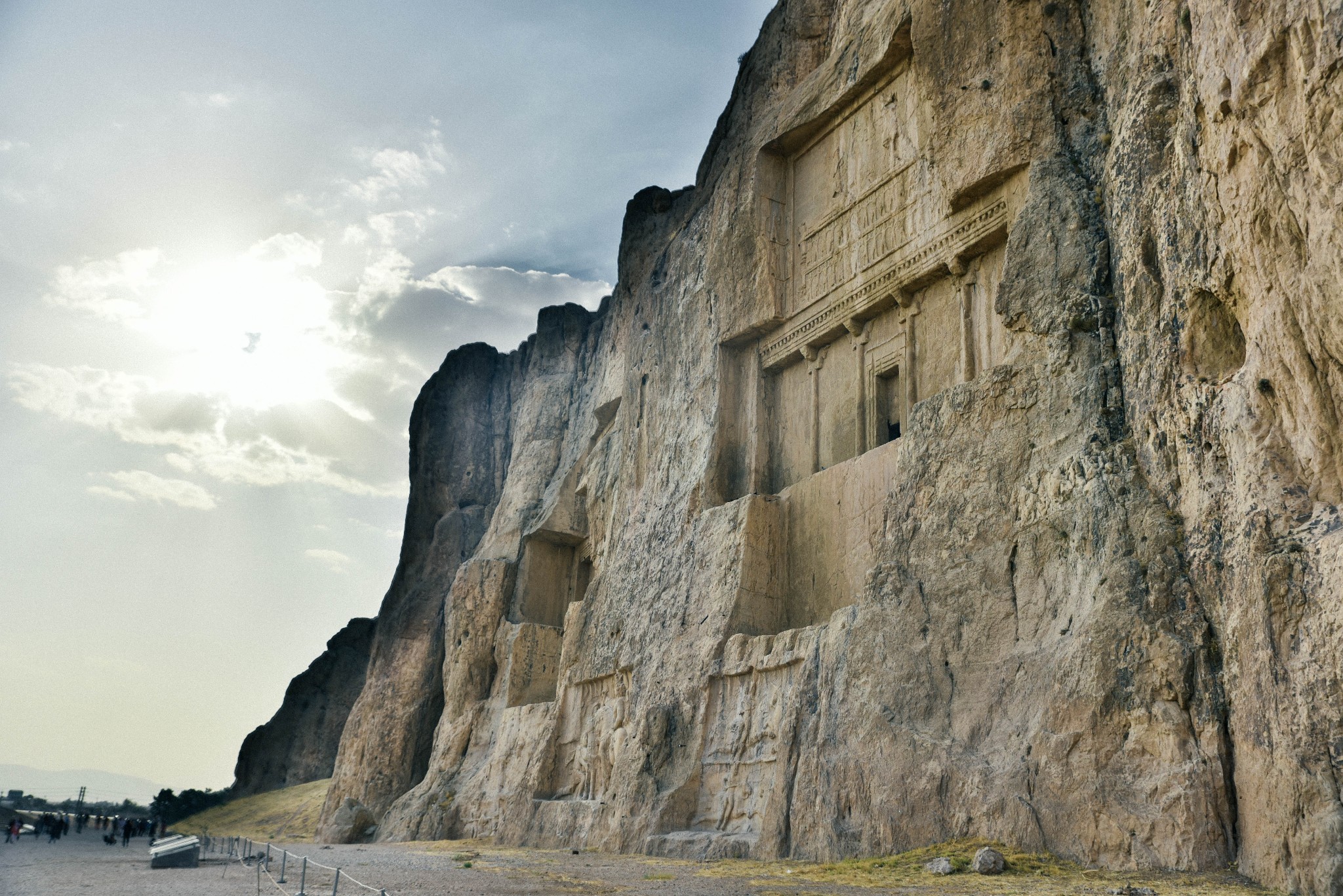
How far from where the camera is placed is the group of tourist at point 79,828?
2564cm

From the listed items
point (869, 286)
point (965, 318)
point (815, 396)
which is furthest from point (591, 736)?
point (965, 318)

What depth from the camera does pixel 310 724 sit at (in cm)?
3797

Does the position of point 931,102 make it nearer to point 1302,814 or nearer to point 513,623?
point 1302,814

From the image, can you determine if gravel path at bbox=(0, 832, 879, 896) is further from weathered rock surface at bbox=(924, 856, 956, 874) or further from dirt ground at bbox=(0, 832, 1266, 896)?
weathered rock surface at bbox=(924, 856, 956, 874)

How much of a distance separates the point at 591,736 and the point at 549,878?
767cm

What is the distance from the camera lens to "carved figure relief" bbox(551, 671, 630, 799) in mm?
17861

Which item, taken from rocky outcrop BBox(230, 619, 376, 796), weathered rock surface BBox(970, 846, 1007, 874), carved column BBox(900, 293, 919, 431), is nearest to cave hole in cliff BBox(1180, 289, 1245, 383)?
weathered rock surface BBox(970, 846, 1007, 874)

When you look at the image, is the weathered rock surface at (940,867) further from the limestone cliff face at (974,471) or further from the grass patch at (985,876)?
the limestone cliff face at (974,471)

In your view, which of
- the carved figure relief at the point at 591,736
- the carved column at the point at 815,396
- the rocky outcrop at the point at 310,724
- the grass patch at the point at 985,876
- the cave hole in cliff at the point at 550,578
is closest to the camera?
the grass patch at the point at 985,876

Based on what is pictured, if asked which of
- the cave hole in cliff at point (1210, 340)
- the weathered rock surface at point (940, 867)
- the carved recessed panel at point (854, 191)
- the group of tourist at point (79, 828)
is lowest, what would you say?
the group of tourist at point (79, 828)

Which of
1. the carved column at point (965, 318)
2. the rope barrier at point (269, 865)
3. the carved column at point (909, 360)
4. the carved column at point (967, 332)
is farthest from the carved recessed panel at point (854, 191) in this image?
the rope barrier at point (269, 865)

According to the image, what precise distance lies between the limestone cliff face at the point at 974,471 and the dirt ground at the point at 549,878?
55cm

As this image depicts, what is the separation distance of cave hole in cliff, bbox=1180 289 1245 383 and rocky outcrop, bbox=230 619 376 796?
32159 mm

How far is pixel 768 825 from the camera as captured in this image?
12.9 meters
